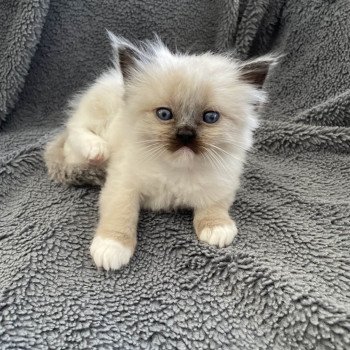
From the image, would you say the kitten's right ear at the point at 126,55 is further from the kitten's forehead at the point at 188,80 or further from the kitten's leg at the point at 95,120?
the kitten's leg at the point at 95,120

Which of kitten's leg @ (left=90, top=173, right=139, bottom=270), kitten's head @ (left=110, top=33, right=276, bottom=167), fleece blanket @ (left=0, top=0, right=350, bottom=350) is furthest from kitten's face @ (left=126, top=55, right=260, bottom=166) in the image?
fleece blanket @ (left=0, top=0, right=350, bottom=350)

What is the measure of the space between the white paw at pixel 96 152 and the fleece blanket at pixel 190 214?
108 mm

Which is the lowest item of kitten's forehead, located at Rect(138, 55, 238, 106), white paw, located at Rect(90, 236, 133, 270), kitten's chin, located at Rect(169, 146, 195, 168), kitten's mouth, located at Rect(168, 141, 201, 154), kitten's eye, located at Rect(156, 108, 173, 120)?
white paw, located at Rect(90, 236, 133, 270)

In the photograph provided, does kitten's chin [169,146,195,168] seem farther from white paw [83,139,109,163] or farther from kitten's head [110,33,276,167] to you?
white paw [83,139,109,163]

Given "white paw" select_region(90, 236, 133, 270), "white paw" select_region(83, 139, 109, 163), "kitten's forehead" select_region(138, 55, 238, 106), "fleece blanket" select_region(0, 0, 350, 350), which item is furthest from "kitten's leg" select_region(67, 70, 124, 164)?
"white paw" select_region(90, 236, 133, 270)

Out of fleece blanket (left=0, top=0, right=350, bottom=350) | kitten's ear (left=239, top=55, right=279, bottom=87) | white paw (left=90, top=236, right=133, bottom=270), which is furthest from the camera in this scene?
kitten's ear (left=239, top=55, right=279, bottom=87)

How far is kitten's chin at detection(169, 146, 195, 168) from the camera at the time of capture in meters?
1.22

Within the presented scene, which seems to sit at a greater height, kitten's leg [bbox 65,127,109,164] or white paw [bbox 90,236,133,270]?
kitten's leg [bbox 65,127,109,164]

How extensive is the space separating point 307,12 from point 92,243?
4.66ft

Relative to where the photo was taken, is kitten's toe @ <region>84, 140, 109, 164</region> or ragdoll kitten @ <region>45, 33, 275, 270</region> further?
kitten's toe @ <region>84, 140, 109, 164</region>

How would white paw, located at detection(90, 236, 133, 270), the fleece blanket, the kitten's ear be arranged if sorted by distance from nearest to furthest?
the fleece blanket → white paw, located at detection(90, 236, 133, 270) → the kitten's ear

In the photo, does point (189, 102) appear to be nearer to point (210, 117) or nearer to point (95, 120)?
point (210, 117)

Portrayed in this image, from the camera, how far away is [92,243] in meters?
1.24

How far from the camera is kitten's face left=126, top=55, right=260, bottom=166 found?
122 centimetres
